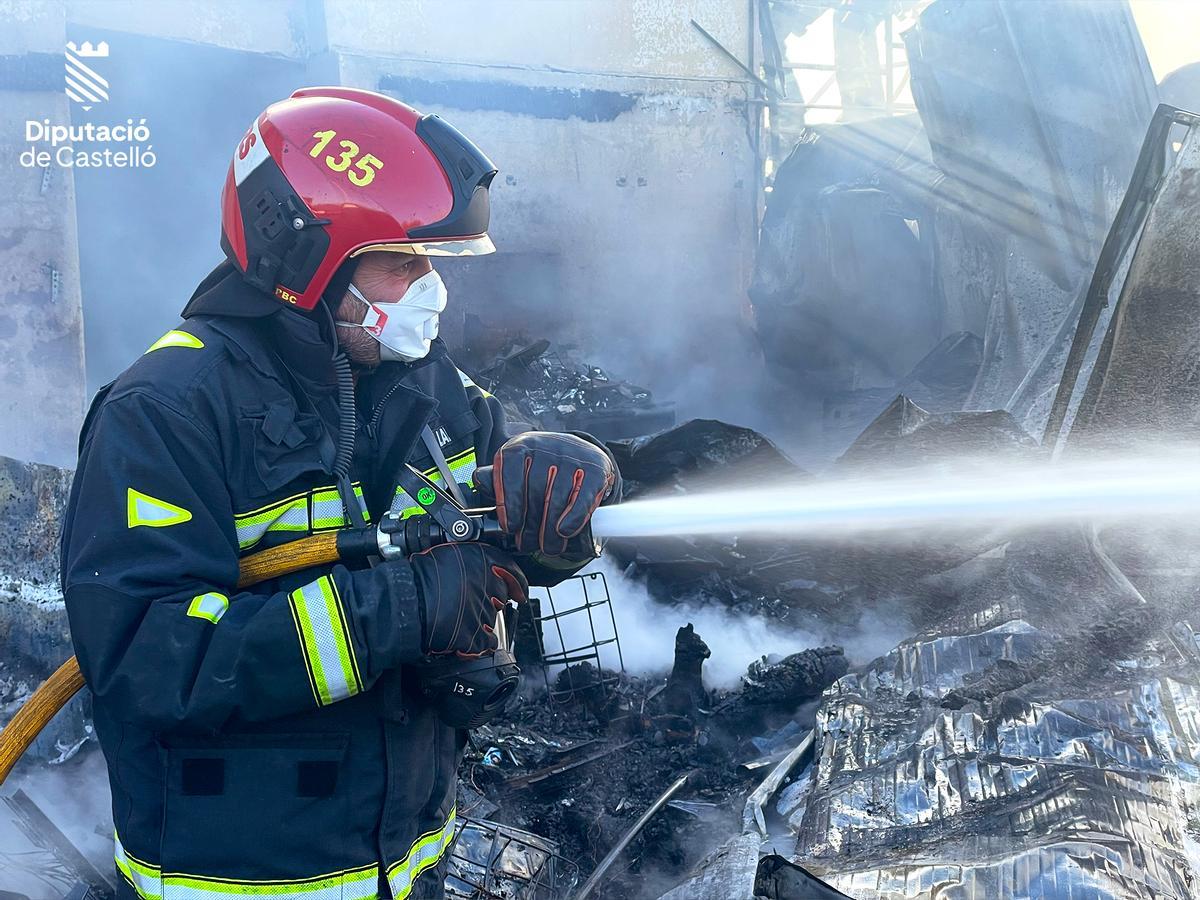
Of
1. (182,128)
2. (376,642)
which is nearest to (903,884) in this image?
(376,642)

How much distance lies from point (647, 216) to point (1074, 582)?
28.6 feet

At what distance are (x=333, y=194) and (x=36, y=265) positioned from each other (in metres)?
8.01

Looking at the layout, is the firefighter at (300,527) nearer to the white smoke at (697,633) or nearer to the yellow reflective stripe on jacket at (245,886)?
the yellow reflective stripe on jacket at (245,886)

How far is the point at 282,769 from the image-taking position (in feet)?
6.56

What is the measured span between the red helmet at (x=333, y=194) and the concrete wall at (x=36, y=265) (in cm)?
773

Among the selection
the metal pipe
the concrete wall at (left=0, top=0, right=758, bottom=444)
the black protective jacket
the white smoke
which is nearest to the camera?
the black protective jacket

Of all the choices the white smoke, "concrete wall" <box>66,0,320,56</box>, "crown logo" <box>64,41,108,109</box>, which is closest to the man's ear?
the white smoke

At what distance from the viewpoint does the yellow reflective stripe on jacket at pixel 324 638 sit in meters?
1.84

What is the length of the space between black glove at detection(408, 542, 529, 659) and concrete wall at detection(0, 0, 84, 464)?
8112 mm

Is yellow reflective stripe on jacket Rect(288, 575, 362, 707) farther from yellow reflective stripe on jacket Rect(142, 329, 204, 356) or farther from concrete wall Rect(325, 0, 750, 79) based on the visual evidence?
concrete wall Rect(325, 0, 750, 79)

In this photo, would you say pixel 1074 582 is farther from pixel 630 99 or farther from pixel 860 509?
pixel 630 99

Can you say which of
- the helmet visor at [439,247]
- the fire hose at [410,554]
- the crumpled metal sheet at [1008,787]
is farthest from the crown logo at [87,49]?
the crumpled metal sheet at [1008,787]

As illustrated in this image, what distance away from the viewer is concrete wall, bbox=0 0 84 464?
8.46 metres

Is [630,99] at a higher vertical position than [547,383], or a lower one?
higher
